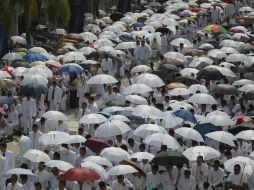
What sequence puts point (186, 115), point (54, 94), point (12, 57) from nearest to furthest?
point (186, 115), point (54, 94), point (12, 57)

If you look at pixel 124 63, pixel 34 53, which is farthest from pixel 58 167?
pixel 124 63

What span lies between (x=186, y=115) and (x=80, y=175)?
4782 mm

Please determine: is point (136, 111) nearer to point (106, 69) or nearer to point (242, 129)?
point (242, 129)

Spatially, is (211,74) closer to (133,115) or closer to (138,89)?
(138,89)

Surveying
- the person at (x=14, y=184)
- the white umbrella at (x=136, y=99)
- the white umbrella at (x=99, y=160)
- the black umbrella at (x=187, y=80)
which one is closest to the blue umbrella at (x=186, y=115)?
the white umbrella at (x=136, y=99)

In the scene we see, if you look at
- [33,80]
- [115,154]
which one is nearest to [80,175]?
[115,154]

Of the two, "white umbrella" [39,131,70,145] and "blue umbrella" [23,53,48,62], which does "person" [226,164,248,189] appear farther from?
"blue umbrella" [23,53,48,62]

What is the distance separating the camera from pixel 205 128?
16141mm

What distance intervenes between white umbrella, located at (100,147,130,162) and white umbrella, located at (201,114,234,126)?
2.94 m

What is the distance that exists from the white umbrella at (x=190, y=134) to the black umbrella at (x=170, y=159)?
5.00ft

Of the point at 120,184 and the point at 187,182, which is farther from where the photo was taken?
the point at 187,182

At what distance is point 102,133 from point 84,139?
454 millimetres

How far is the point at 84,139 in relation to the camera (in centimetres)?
1503

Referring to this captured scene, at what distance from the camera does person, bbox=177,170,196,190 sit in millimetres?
13816
